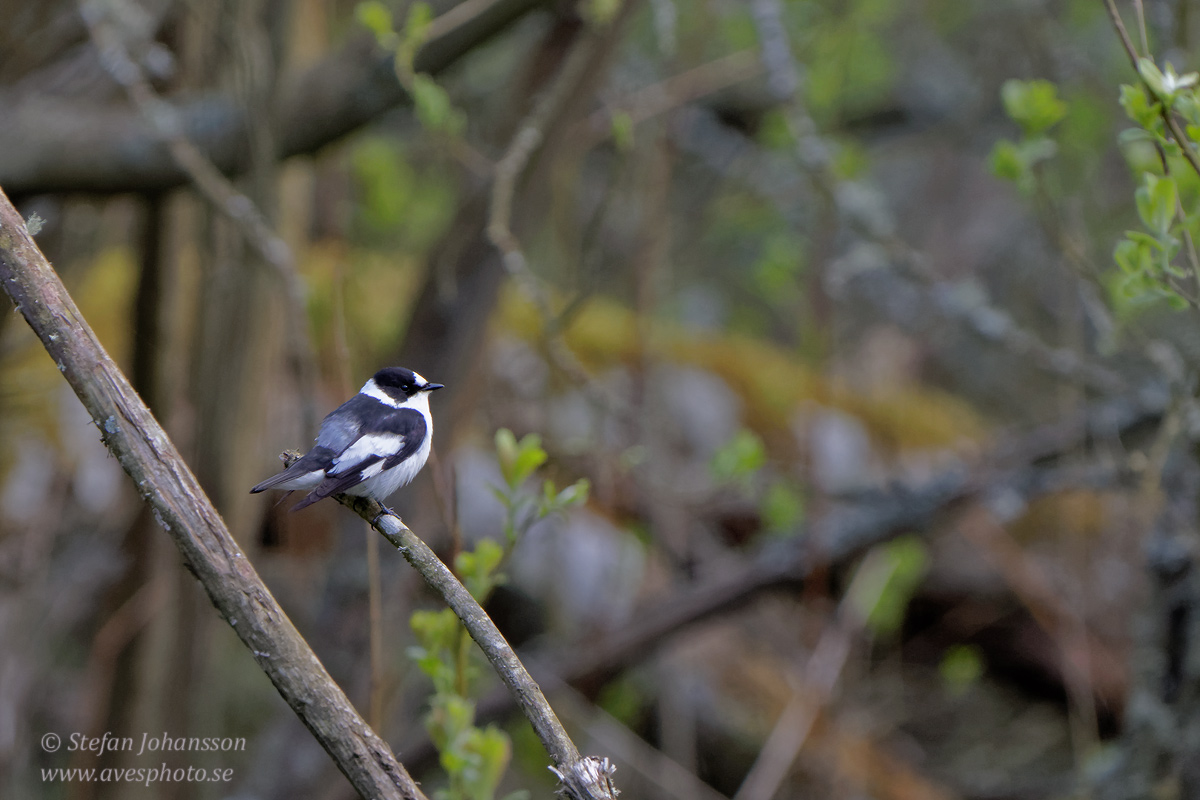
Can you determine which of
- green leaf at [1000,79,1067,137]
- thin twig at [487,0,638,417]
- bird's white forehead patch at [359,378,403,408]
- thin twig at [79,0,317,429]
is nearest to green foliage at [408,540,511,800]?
bird's white forehead patch at [359,378,403,408]

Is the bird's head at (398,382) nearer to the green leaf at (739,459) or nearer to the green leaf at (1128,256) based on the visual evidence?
the green leaf at (739,459)

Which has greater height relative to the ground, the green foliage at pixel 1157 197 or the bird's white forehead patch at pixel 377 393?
the green foliage at pixel 1157 197

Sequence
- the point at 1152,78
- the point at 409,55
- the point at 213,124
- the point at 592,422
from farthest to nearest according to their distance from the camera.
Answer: the point at 592,422, the point at 213,124, the point at 409,55, the point at 1152,78

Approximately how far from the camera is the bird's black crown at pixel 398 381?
2342 millimetres

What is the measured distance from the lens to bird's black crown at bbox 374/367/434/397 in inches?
92.2

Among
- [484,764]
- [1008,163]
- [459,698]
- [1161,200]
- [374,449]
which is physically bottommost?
[484,764]

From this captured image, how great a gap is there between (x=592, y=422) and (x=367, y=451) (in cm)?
298

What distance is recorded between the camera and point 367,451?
1849 mm

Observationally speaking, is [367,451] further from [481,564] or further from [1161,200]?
[1161,200]

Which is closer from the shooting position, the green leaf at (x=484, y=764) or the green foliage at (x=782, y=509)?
the green leaf at (x=484, y=764)

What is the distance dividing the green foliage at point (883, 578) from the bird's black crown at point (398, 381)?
93.9 inches

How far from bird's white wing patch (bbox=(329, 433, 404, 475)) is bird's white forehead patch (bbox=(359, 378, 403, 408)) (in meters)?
0.35

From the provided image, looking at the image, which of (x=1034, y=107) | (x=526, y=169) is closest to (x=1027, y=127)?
(x=1034, y=107)

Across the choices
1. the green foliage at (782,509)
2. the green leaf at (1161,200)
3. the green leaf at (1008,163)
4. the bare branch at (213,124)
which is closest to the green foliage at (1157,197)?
the green leaf at (1161,200)
